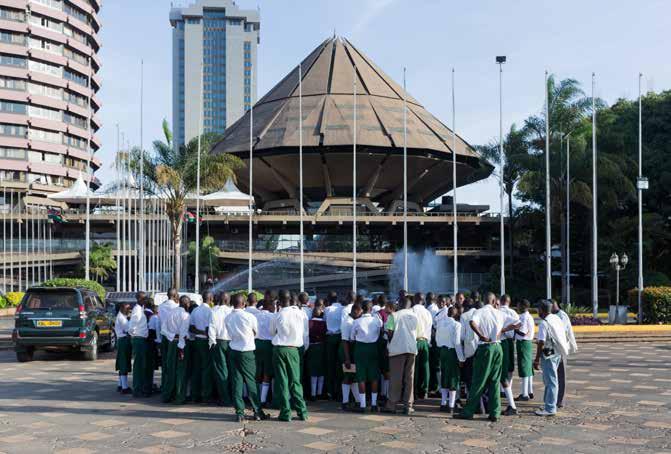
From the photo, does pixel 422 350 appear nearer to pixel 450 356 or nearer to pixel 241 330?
pixel 450 356

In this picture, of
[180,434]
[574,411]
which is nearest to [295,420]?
[180,434]

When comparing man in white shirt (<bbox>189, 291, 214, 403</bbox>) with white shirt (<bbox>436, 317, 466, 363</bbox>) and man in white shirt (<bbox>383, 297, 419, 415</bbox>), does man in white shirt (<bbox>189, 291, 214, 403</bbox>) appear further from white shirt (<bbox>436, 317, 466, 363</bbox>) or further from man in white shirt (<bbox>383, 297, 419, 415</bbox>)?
white shirt (<bbox>436, 317, 466, 363</bbox>)

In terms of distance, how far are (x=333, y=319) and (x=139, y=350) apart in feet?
11.5

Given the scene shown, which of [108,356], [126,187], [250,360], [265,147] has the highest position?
[265,147]

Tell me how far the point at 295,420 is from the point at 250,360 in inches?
42.8

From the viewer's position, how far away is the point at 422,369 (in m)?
11.9

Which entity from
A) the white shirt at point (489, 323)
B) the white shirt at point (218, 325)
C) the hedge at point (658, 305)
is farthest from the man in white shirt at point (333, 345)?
the hedge at point (658, 305)

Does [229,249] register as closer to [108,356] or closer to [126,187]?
[126,187]

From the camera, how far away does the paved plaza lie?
331 inches

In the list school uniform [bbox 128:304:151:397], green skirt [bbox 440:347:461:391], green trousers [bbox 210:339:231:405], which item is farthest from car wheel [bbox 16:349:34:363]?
green skirt [bbox 440:347:461:391]

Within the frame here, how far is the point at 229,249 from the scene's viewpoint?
2222 inches

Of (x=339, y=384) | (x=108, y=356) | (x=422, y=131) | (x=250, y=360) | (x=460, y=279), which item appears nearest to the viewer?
(x=250, y=360)

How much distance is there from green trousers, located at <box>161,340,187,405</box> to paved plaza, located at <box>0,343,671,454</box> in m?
0.24

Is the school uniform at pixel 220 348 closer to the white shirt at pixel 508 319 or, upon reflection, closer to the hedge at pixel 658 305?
the white shirt at pixel 508 319
